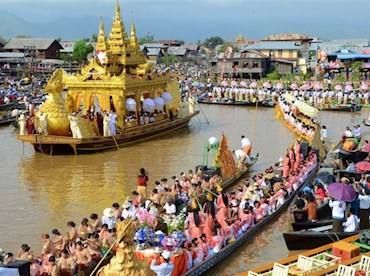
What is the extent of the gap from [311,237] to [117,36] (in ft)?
54.9

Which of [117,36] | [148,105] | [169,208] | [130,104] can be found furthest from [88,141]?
[169,208]

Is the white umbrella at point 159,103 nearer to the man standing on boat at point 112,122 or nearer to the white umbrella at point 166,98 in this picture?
→ the white umbrella at point 166,98

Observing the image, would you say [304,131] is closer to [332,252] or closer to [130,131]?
[130,131]

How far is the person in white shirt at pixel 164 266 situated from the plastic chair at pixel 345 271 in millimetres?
2741

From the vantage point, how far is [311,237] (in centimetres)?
1119

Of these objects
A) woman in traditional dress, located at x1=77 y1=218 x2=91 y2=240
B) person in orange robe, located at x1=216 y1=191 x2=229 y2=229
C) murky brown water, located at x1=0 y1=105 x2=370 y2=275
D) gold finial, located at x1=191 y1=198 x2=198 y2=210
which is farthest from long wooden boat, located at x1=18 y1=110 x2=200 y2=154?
woman in traditional dress, located at x1=77 y1=218 x2=91 y2=240

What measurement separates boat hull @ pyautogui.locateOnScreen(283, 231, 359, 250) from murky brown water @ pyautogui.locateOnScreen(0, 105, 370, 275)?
1.51ft

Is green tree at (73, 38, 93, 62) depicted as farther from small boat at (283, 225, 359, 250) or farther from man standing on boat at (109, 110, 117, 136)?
small boat at (283, 225, 359, 250)

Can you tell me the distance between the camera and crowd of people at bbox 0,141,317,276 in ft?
30.7

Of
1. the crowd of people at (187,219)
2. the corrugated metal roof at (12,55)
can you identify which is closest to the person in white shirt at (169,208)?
the crowd of people at (187,219)

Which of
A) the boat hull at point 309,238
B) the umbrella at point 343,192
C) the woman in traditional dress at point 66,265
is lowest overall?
the boat hull at point 309,238

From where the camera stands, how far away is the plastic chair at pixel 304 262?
892 cm

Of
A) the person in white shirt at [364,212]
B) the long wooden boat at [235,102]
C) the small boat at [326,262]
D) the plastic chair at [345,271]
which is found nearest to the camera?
the plastic chair at [345,271]

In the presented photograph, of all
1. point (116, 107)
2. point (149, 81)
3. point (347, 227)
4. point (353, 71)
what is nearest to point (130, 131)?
point (116, 107)
